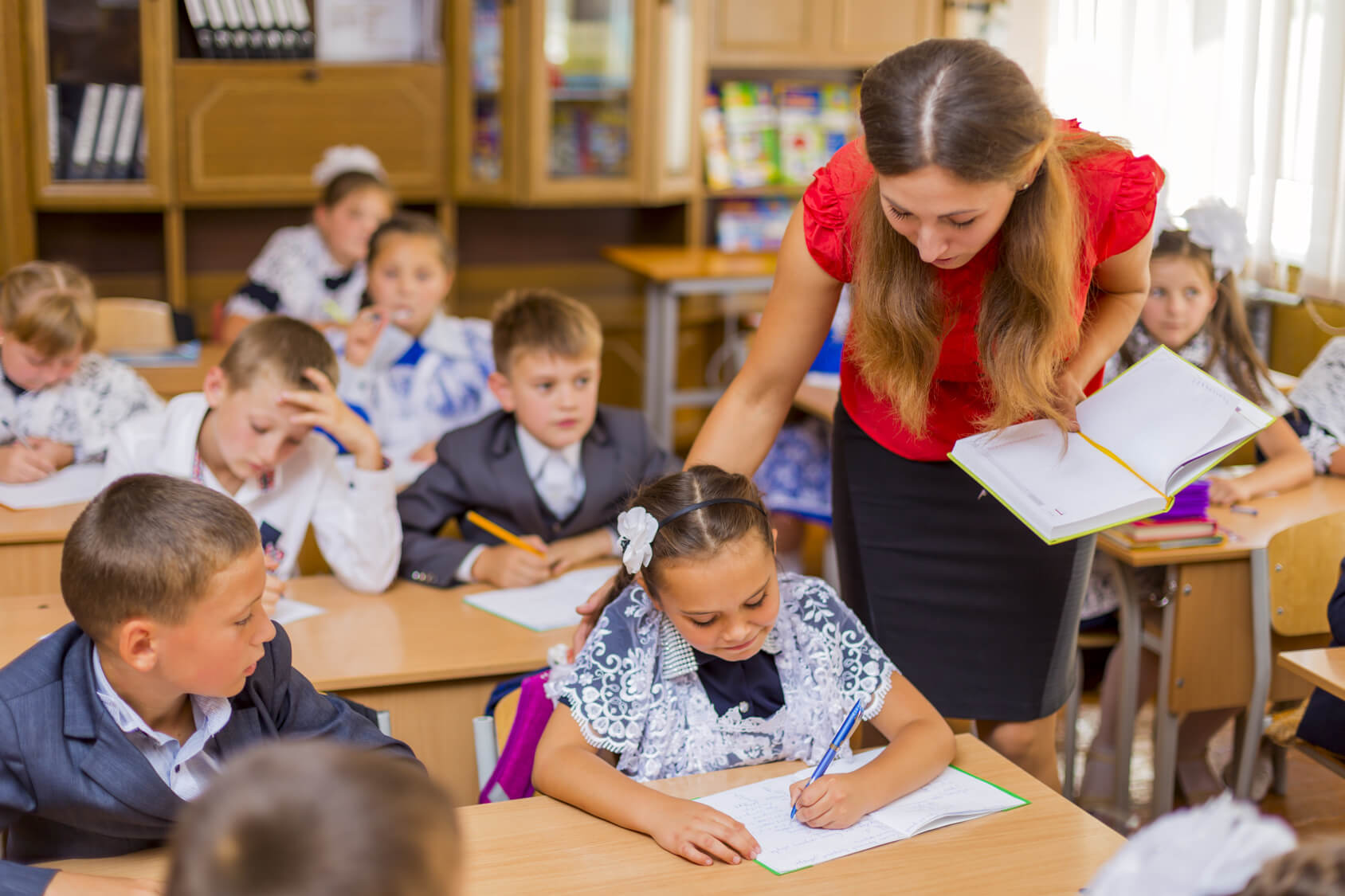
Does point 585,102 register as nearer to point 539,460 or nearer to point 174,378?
point 174,378

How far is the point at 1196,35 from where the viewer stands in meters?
4.04

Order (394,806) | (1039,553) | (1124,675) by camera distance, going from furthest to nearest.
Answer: (1124,675) < (1039,553) < (394,806)

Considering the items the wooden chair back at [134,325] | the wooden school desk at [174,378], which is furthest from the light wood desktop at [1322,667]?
the wooden chair back at [134,325]

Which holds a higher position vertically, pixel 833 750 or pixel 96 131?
pixel 96 131

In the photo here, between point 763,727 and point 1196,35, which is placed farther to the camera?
point 1196,35

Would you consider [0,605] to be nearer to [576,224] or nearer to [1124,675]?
[1124,675]

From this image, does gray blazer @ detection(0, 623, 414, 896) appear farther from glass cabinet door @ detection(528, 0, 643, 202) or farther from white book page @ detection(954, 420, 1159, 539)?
glass cabinet door @ detection(528, 0, 643, 202)

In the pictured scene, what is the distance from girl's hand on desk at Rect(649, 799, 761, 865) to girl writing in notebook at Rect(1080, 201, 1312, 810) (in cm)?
161

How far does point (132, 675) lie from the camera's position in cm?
132

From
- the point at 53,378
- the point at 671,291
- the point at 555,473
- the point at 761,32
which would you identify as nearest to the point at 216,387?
the point at 555,473

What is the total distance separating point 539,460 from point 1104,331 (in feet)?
4.00

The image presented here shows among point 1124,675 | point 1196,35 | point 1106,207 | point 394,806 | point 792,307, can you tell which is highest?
point 1196,35

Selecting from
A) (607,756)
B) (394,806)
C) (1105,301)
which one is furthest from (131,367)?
(394,806)

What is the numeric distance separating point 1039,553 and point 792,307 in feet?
1.57
